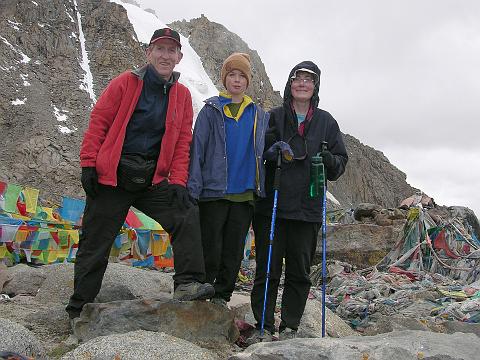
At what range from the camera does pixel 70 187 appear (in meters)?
35.5

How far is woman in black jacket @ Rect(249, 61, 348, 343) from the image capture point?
4.49 metres

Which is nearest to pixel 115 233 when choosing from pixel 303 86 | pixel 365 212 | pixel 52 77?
pixel 303 86

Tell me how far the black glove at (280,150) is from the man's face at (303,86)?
0.46 meters

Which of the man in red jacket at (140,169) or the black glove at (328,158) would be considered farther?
the black glove at (328,158)

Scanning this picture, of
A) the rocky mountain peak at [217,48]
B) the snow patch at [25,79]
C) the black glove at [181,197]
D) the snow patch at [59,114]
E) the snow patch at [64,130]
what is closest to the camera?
the black glove at [181,197]

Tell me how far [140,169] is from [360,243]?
899 centimetres

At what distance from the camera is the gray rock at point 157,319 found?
152 inches

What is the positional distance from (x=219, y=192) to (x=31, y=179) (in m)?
33.3

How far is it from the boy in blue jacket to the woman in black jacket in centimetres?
18

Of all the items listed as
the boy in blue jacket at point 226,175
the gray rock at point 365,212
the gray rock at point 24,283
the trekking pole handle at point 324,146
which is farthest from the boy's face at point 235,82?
the gray rock at point 365,212

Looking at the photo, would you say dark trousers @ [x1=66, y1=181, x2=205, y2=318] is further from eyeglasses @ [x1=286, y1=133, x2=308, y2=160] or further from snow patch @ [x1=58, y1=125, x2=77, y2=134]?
snow patch @ [x1=58, y1=125, x2=77, y2=134]

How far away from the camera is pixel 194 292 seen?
3959mm

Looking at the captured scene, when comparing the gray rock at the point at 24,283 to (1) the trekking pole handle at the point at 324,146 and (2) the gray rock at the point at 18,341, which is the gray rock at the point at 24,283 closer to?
(2) the gray rock at the point at 18,341

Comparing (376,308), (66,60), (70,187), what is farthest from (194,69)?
(376,308)
